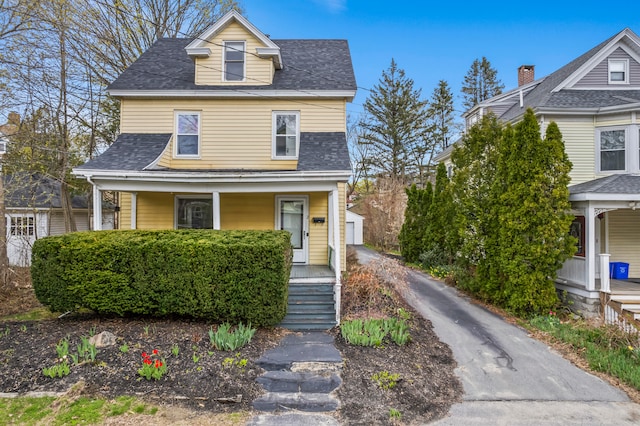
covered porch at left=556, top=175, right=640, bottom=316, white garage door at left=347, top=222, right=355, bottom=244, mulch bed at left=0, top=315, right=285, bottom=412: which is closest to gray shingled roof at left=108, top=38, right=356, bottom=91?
covered porch at left=556, top=175, right=640, bottom=316

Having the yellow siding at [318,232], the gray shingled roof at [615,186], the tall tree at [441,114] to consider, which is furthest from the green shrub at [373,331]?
the tall tree at [441,114]

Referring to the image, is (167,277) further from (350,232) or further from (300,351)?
(350,232)

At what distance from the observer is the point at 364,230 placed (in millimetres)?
27938

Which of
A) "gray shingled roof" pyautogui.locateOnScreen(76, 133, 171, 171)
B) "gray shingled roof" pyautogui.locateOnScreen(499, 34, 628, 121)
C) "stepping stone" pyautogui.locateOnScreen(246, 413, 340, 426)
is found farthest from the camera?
"gray shingled roof" pyautogui.locateOnScreen(499, 34, 628, 121)

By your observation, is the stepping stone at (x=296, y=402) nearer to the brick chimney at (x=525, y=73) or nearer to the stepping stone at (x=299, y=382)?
the stepping stone at (x=299, y=382)

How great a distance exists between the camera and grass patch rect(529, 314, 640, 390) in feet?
19.4

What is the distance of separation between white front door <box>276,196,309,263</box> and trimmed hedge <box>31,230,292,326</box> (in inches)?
150

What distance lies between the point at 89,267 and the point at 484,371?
299 inches

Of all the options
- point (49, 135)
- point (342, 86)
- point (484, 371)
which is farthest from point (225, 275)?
point (49, 135)

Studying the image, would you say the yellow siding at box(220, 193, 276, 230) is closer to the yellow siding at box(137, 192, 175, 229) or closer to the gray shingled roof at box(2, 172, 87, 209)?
the yellow siding at box(137, 192, 175, 229)

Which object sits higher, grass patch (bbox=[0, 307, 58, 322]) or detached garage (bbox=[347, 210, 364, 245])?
detached garage (bbox=[347, 210, 364, 245])

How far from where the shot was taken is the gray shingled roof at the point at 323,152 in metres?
9.31

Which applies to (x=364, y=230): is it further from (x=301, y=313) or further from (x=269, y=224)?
(x=301, y=313)

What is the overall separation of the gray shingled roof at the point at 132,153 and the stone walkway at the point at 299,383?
6.29 metres
